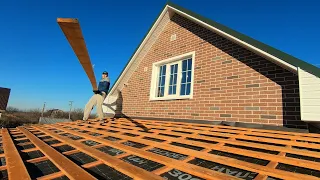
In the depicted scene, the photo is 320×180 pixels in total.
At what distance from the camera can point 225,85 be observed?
559 cm

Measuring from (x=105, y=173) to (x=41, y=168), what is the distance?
37.8 inches

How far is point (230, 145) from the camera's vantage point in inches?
132

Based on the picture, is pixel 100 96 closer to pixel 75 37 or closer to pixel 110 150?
pixel 110 150

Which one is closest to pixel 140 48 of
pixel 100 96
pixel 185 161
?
pixel 100 96

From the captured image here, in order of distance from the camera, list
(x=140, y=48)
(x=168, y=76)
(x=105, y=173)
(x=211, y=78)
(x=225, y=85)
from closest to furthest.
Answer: (x=105, y=173)
(x=225, y=85)
(x=211, y=78)
(x=168, y=76)
(x=140, y=48)

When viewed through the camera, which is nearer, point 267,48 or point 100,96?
point 267,48

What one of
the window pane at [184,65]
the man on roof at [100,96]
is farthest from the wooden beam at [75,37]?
the man on roof at [100,96]

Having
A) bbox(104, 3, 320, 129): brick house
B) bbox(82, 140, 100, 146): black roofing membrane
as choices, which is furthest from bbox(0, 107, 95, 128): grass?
bbox(82, 140, 100, 146): black roofing membrane

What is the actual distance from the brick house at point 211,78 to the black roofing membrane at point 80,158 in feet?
Answer: 12.0

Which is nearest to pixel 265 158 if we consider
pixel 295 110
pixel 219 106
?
pixel 295 110

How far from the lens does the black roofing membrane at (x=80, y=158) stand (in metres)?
2.93

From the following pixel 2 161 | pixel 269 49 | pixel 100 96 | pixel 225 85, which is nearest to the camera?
pixel 2 161

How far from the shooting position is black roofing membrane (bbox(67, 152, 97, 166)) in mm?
2930

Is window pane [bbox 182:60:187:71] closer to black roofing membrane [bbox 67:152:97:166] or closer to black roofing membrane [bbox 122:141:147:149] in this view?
black roofing membrane [bbox 122:141:147:149]
